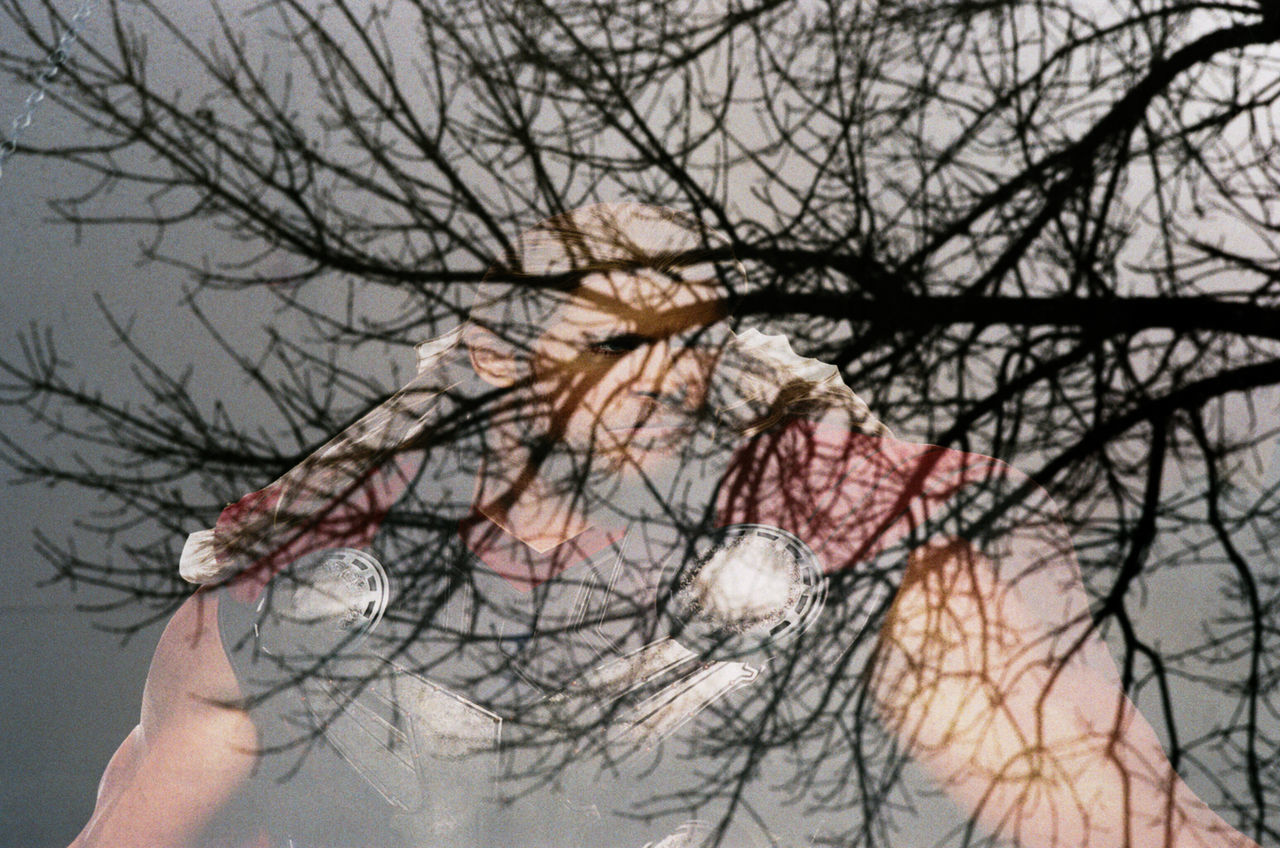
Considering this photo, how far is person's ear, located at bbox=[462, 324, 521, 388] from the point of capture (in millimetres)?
798

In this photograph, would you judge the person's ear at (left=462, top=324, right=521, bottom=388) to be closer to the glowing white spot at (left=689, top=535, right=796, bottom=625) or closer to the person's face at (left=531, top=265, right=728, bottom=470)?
the person's face at (left=531, top=265, right=728, bottom=470)

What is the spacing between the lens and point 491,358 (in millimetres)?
813

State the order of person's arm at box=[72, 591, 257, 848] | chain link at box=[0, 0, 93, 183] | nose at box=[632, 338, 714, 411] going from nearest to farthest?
person's arm at box=[72, 591, 257, 848]
nose at box=[632, 338, 714, 411]
chain link at box=[0, 0, 93, 183]

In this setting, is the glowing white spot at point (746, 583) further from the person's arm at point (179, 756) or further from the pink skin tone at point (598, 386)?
the person's arm at point (179, 756)

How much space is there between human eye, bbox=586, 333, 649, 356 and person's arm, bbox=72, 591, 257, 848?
39 cm

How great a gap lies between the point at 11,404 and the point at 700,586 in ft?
2.28

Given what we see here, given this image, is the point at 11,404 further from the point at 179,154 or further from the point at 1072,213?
the point at 1072,213

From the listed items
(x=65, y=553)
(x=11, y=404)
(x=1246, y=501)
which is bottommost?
(x=65, y=553)

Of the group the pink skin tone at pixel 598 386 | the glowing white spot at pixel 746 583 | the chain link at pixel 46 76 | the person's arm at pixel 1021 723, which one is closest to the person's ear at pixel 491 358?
the pink skin tone at pixel 598 386

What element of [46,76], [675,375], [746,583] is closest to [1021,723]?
[746,583]

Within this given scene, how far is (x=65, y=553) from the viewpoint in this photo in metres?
0.81

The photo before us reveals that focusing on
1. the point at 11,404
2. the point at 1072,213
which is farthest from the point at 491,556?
the point at 1072,213

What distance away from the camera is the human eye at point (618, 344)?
0.79 metres

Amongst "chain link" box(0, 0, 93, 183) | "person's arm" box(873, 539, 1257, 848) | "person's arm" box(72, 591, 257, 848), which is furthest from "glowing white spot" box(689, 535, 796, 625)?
"chain link" box(0, 0, 93, 183)
